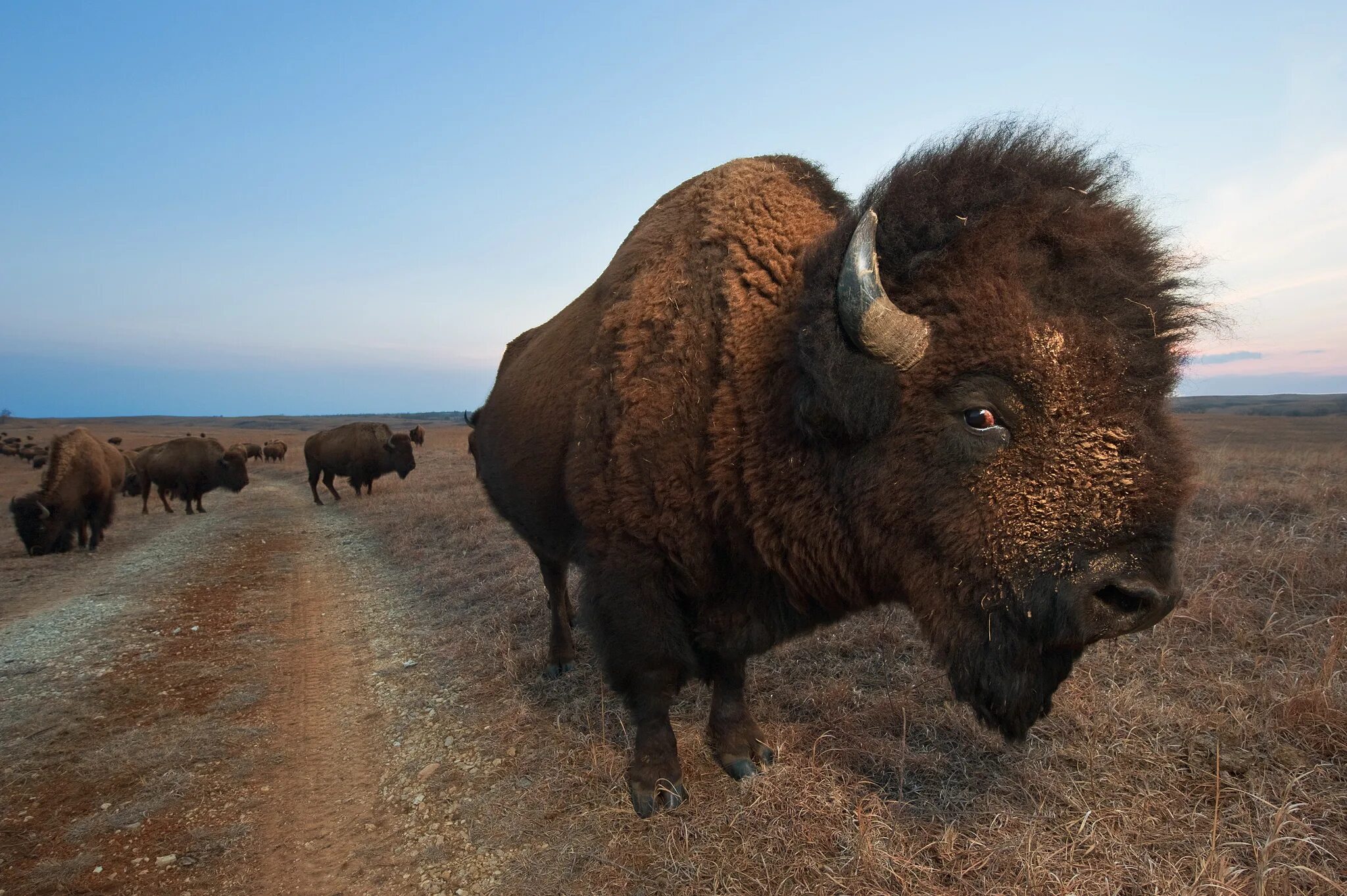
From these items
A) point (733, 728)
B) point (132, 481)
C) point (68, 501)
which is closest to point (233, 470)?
point (132, 481)

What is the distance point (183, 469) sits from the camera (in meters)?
19.4

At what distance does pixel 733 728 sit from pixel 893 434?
75.1 inches

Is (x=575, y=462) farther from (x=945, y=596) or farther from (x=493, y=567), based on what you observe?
(x=493, y=567)

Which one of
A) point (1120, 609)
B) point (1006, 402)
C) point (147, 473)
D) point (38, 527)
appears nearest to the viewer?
point (1120, 609)

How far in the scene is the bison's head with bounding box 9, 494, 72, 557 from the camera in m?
12.2

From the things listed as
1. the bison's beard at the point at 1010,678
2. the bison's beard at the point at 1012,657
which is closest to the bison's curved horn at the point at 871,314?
the bison's beard at the point at 1012,657

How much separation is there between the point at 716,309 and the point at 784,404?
65 cm

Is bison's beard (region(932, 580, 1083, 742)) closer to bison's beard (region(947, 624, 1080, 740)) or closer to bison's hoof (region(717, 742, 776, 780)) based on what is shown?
bison's beard (region(947, 624, 1080, 740))

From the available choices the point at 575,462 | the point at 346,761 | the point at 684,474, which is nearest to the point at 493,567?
the point at 346,761

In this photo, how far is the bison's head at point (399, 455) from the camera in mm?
21891

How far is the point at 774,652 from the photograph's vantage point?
4477 mm

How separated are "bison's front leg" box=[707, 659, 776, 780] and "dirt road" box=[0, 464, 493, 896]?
133cm

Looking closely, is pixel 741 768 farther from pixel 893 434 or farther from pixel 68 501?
pixel 68 501

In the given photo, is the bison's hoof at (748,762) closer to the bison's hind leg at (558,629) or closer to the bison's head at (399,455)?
the bison's hind leg at (558,629)
